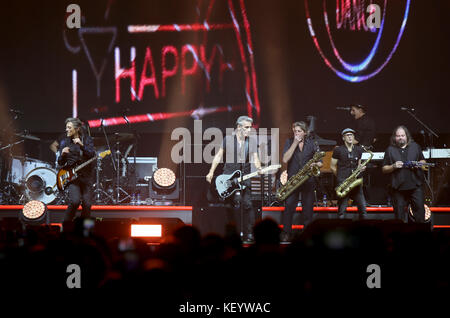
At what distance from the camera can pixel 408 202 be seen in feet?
24.6

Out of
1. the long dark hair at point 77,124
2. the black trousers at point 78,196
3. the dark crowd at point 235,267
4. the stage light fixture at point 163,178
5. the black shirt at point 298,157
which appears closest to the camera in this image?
the dark crowd at point 235,267

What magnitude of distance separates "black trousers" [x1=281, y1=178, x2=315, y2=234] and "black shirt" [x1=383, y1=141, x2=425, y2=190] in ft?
3.97

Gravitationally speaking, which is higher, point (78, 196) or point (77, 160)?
point (77, 160)

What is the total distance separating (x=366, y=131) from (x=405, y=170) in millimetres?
2672

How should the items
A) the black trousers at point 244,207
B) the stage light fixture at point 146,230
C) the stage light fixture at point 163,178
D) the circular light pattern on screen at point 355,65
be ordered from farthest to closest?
the circular light pattern on screen at point 355,65 < the stage light fixture at point 163,178 < the black trousers at point 244,207 < the stage light fixture at point 146,230

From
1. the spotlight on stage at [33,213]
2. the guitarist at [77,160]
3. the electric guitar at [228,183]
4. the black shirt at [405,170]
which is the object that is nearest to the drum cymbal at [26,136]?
the spotlight on stage at [33,213]

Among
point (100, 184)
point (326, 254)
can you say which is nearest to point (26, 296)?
point (326, 254)

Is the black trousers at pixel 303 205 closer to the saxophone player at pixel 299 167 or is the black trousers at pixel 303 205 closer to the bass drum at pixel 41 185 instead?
the saxophone player at pixel 299 167

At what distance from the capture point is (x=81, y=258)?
87.0 inches

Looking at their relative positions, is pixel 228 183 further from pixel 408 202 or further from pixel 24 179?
pixel 24 179

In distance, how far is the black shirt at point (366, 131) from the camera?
9922 mm

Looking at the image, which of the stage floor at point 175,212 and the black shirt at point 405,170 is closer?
the black shirt at point 405,170

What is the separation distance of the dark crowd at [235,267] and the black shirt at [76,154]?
511 centimetres

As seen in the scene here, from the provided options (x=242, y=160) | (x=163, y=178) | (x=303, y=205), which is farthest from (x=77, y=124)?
(x=303, y=205)
